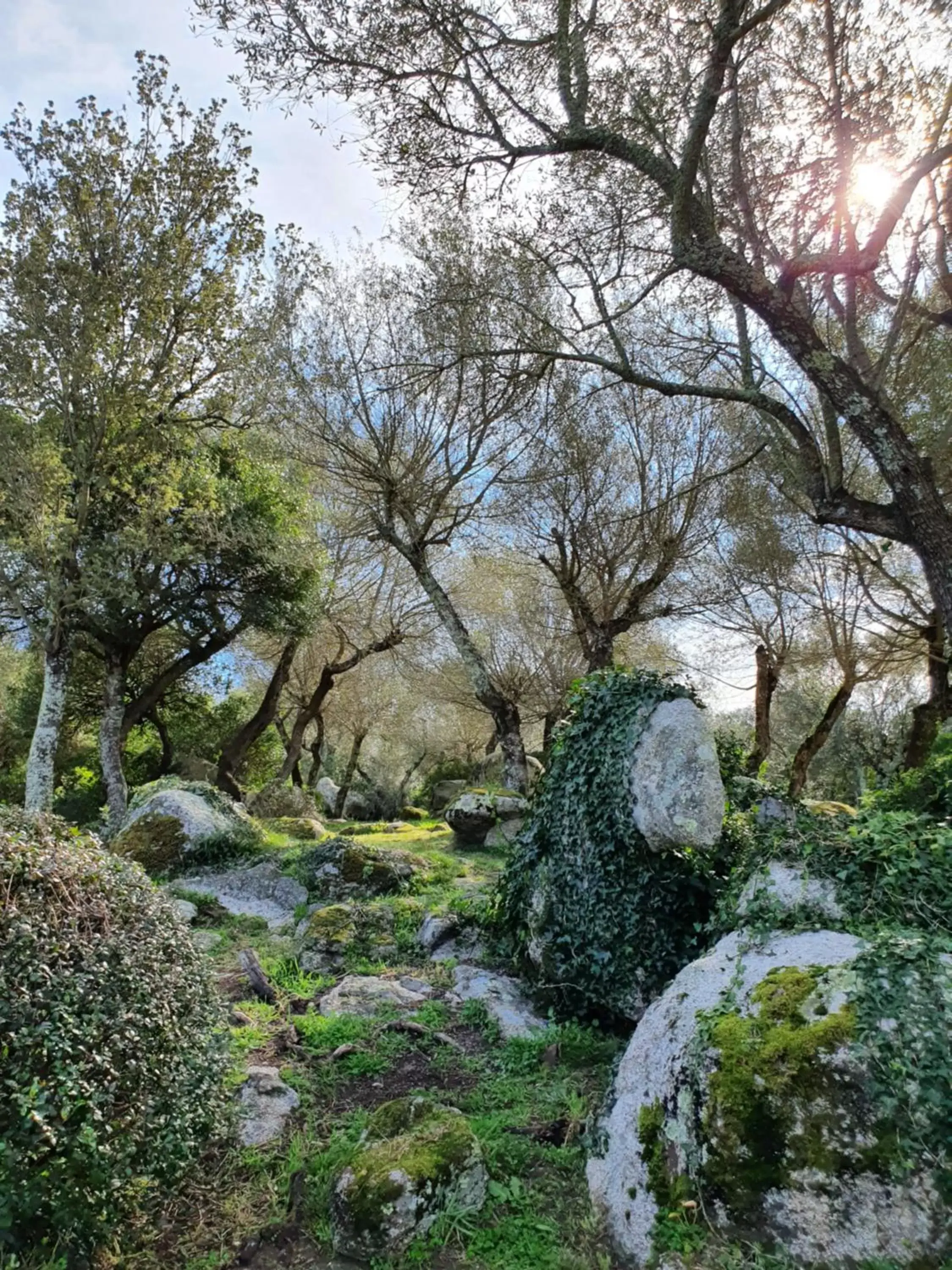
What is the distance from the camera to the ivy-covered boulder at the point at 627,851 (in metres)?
5.09

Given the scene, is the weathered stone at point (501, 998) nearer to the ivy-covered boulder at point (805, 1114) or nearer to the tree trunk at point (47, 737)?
the ivy-covered boulder at point (805, 1114)

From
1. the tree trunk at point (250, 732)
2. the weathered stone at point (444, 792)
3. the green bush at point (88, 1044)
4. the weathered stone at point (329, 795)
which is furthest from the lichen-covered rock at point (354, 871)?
the weathered stone at point (329, 795)

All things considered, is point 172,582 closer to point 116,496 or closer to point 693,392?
point 116,496

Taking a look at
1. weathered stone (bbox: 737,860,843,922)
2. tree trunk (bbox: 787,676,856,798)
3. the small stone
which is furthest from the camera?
tree trunk (bbox: 787,676,856,798)

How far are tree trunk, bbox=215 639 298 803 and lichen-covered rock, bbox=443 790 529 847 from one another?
25.3ft

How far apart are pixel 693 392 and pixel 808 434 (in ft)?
4.50

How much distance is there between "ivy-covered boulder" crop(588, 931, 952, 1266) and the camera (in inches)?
104

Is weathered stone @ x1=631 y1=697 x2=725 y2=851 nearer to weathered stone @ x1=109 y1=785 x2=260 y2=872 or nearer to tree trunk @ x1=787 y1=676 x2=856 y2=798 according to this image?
weathered stone @ x1=109 y1=785 x2=260 y2=872

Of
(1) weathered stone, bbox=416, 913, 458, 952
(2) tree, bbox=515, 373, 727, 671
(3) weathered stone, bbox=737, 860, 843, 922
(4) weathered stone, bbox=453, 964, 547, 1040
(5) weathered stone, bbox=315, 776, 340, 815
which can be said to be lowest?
(5) weathered stone, bbox=315, 776, 340, 815

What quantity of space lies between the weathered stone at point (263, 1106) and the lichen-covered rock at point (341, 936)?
2247mm

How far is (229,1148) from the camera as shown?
3.70m

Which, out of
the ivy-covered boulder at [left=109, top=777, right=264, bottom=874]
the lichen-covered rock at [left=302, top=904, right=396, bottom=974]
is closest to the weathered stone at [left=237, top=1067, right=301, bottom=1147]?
the lichen-covered rock at [left=302, top=904, right=396, bottom=974]

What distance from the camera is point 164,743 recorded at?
71.7 ft

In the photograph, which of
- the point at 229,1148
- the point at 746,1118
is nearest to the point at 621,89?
the point at 746,1118
